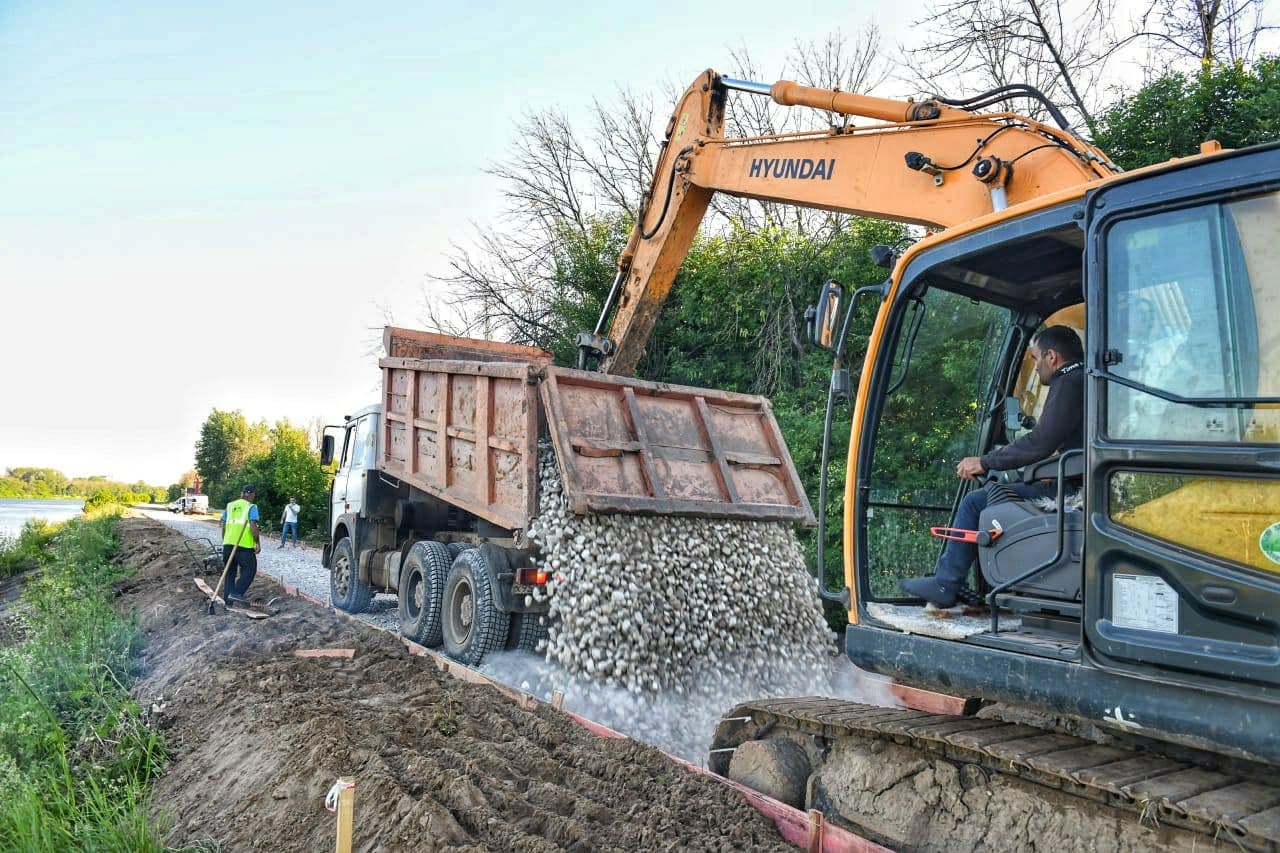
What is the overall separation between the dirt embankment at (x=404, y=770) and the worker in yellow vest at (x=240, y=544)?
3.37m

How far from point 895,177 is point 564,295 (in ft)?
42.5

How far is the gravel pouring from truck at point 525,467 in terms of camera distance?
6.29m

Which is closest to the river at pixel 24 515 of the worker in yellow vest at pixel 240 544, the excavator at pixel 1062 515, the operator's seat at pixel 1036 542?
the worker in yellow vest at pixel 240 544

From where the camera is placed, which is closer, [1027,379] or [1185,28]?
[1027,379]

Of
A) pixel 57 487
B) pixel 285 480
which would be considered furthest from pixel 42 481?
pixel 285 480

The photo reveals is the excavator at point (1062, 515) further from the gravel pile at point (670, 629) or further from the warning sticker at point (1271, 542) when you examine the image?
the gravel pile at point (670, 629)

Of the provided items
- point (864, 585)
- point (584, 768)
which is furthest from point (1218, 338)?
point (584, 768)

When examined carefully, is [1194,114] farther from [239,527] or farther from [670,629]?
[239,527]

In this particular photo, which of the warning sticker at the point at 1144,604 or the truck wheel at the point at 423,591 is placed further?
the truck wheel at the point at 423,591

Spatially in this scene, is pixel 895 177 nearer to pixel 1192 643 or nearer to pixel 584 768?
pixel 1192 643

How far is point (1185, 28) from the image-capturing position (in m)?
11.1

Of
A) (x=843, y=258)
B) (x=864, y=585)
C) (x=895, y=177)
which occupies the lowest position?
(x=864, y=585)

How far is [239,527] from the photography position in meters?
9.91

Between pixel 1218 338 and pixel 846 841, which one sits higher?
pixel 1218 338
